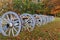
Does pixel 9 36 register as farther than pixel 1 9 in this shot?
No

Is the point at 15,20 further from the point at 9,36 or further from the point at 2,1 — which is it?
the point at 2,1

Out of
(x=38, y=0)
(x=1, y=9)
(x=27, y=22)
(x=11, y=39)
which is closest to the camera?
(x=11, y=39)

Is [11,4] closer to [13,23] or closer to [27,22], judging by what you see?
[27,22]

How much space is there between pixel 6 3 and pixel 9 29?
11.2 metres

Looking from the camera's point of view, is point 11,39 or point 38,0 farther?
point 38,0

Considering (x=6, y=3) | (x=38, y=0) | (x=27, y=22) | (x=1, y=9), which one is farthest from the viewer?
(x=38, y=0)

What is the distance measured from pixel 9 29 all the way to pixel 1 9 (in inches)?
375

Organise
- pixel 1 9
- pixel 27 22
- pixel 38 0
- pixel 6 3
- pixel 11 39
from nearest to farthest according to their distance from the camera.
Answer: pixel 11 39, pixel 27 22, pixel 1 9, pixel 6 3, pixel 38 0

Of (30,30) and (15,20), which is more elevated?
(15,20)

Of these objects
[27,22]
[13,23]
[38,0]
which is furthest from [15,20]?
[38,0]

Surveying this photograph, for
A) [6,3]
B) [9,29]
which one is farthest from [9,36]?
[6,3]

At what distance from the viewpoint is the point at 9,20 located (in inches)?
249

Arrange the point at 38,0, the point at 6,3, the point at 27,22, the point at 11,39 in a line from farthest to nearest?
the point at 38,0 → the point at 6,3 → the point at 27,22 → the point at 11,39

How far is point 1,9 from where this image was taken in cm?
1587
